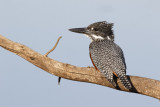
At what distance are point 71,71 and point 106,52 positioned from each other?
0.89m

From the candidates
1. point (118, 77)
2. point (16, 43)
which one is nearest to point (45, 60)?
point (16, 43)

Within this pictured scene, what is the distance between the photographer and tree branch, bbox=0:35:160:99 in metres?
7.28

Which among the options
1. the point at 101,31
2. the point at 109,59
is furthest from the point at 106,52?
the point at 101,31

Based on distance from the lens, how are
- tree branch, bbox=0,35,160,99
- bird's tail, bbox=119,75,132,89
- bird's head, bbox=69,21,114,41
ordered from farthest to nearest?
bird's head, bbox=69,21,114,41
tree branch, bbox=0,35,160,99
bird's tail, bbox=119,75,132,89

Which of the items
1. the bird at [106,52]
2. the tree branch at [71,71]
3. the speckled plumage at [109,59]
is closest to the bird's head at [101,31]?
the bird at [106,52]

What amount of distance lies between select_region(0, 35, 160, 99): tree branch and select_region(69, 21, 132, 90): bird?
292mm

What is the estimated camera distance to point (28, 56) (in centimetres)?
767

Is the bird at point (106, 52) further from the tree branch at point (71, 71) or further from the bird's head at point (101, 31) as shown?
the tree branch at point (71, 71)

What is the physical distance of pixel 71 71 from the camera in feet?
24.5

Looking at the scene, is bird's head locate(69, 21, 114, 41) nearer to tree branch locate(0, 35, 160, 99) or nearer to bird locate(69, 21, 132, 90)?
bird locate(69, 21, 132, 90)

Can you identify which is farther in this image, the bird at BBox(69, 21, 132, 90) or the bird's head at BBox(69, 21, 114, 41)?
the bird's head at BBox(69, 21, 114, 41)

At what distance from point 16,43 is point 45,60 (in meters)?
0.80

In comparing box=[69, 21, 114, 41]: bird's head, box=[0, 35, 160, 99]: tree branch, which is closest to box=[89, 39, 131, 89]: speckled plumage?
box=[69, 21, 114, 41]: bird's head

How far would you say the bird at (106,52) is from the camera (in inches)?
267
